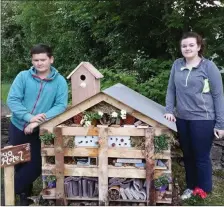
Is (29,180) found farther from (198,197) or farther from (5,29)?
(5,29)

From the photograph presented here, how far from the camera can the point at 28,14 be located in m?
14.5

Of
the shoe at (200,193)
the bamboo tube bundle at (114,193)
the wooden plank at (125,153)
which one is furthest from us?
the shoe at (200,193)

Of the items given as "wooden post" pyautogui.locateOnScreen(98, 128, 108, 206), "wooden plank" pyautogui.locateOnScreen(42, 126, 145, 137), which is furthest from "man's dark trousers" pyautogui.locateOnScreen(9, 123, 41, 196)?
"wooden post" pyautogui.locateOnScreen(98, 128, 108, 206)

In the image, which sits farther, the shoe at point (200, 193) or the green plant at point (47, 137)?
the shoe at point (200, 193)

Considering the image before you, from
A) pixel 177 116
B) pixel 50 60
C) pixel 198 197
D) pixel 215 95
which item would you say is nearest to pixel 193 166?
pixel 198 197

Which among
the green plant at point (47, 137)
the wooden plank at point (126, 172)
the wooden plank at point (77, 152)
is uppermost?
the green plant at point (47, 137)

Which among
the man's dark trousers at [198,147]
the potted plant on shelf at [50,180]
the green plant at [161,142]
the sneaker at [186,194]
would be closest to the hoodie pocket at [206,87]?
the man's dark trousers at [198,147]

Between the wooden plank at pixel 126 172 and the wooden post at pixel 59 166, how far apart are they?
45 cm

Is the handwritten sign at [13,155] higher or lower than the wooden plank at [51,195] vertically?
higher

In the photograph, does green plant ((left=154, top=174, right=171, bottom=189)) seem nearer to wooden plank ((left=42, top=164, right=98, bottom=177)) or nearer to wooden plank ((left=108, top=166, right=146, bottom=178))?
wooden plank ((left=108, top=166, right=146, bottom=178))

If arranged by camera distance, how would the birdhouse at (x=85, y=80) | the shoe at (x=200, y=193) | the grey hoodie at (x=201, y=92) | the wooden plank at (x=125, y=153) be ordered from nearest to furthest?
the grey hoodie at (x=201, y=92)
the wooden plank at (x=125, y=153)
the shoe at (x=200, y=193)
the birdhouse at (x=85, y=80)

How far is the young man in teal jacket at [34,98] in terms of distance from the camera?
3.70m

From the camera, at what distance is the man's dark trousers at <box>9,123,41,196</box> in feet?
12.6

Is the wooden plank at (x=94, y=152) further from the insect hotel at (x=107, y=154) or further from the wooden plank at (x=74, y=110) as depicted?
the wooden plank at (x=74, y=110)
